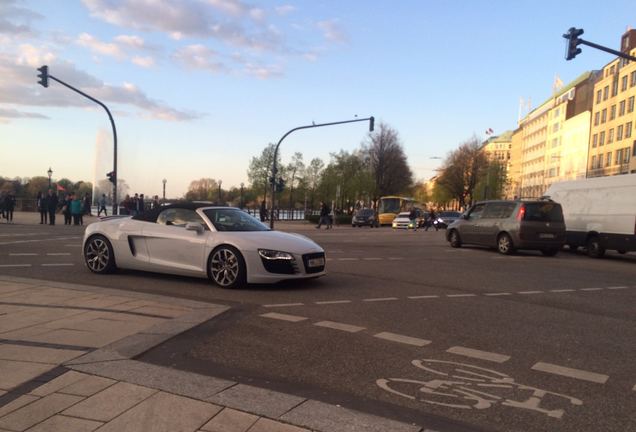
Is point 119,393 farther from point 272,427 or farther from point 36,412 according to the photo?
point 272,427

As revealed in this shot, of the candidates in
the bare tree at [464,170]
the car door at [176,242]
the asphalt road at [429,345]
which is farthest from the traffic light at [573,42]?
the bare tree at [464,170]

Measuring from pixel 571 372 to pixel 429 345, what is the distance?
1.30m

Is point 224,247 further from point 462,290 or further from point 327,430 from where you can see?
point 327,430

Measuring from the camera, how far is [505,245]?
59.6ft

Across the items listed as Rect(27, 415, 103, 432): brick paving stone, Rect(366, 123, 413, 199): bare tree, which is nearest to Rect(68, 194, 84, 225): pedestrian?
Rect(27, 415, 103, 432): brick paving stone

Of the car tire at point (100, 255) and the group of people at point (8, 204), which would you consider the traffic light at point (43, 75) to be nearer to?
the group of people at point (8, 204)

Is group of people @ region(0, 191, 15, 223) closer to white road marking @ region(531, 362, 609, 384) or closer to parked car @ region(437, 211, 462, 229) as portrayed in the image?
white road marking @ region(531, 362, 609, 384)

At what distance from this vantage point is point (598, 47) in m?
18.6

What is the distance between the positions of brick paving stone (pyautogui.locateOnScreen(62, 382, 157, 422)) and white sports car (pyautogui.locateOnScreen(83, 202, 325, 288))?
4532mm

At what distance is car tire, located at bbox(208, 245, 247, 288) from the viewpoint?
8.41 metres

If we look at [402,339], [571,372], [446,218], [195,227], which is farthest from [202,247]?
[446,218]

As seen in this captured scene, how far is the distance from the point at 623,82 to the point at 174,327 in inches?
3311

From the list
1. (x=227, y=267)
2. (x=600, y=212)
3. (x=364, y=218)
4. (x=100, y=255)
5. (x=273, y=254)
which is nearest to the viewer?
(x=273, y=254)

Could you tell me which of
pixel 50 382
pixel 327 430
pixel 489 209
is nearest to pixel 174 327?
pixel 50 382
